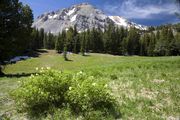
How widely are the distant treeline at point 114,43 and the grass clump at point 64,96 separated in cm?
11464

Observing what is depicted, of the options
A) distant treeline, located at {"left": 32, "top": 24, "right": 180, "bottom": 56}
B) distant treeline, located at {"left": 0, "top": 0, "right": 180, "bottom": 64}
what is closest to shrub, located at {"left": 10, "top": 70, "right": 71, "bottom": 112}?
distant treeline, located at {"left": 0, "top": 0, "right": 180, "bottom": 64}

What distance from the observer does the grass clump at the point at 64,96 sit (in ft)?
46.3

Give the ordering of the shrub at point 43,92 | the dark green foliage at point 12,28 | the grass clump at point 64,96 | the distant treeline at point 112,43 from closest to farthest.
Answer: the grass clump at point 64,96 < the shrub at point 43,92 < the dark green foliage at point 12,28 < the distant treeline at point 112,43

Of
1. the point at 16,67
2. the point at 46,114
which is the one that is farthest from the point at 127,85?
the point at 16,67

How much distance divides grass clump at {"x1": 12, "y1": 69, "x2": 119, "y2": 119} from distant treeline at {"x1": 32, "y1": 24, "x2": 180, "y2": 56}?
114638mm

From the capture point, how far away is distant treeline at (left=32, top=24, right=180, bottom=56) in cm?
13588

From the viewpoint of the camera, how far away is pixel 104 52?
5787 inches

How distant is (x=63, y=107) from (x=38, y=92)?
1.28 m

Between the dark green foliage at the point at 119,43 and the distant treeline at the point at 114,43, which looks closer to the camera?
the distant treeline at the point at 114,43

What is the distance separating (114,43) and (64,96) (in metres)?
133

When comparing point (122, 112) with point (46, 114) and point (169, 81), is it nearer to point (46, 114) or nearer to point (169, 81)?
point (46, 114)

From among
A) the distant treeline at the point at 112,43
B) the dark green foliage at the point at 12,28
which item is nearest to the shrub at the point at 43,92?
the dark green foliage at the point at 12,28

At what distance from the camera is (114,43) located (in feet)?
481

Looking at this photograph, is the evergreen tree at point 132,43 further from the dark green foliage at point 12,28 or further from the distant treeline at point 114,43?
the dark green foliage at point 12,28
